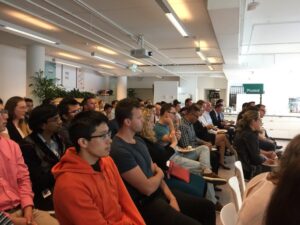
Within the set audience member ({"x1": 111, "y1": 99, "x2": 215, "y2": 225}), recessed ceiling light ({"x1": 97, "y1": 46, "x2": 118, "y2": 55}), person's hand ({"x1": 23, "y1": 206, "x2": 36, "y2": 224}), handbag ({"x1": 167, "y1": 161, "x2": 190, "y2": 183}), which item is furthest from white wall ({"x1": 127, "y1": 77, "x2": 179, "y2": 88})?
person's hand ({"x1": 23, "y1": 206, "x2": 36, "y2": 224})

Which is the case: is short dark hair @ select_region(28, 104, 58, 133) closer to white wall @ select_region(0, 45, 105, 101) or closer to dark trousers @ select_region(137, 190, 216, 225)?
dark trousers @ select_region(137, 190, 216, 225)

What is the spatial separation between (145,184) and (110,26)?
5.57 meters

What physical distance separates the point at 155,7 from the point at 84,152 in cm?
449

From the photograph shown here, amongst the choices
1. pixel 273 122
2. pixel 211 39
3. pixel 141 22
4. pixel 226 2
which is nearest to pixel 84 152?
pixel 226 2

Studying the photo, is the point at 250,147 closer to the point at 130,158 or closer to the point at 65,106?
the point at 130,158

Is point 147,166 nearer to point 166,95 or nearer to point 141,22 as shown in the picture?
point 141,22

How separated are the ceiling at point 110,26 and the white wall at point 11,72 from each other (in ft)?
1.31

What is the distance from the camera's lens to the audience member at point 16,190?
6.41 feet

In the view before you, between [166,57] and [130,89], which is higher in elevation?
[166,57]

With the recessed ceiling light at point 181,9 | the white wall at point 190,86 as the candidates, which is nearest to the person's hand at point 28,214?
the recessed ceiling light at point 181,9

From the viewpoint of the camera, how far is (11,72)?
912 cm

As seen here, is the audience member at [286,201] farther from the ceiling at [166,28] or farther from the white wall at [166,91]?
the white wall at [166,91]

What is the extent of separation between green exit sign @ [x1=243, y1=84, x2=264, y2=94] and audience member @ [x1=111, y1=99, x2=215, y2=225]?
1134cm

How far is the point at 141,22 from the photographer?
652 centimetres
